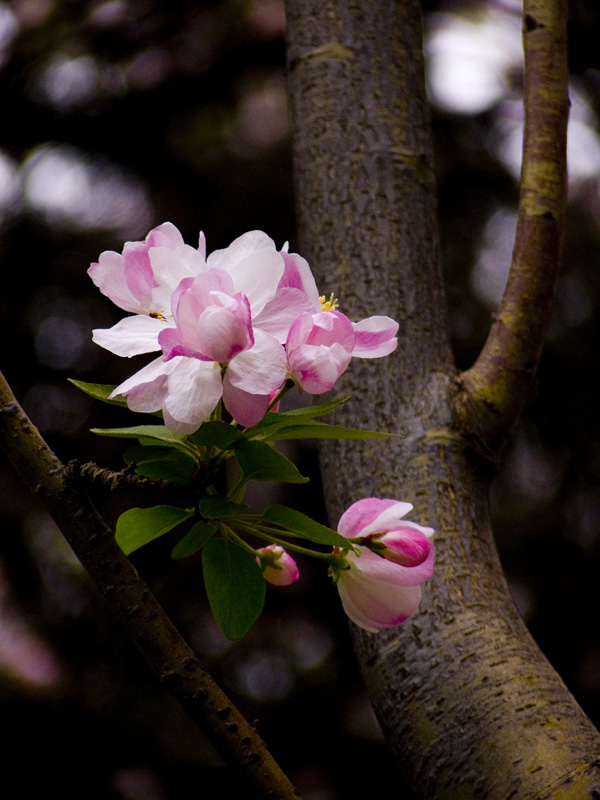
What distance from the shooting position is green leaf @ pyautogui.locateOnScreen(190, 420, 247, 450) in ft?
1.26

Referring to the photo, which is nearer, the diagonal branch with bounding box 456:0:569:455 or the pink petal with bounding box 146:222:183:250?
the pink petal with bounding box 146:222:183:250

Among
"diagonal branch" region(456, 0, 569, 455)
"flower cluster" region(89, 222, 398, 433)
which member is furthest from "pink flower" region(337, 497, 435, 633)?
"diagonal branch" region(456, 0, 569, 455)

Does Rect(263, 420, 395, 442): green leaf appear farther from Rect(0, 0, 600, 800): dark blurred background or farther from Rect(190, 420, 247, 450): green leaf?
Rect(0, 0, 600, 800): dark blurred background

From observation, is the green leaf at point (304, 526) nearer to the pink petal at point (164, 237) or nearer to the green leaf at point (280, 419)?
the green leaf at point (280, 419)

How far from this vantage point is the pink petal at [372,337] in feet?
1.40

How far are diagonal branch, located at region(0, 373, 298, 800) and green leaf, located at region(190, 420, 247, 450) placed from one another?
0.09m

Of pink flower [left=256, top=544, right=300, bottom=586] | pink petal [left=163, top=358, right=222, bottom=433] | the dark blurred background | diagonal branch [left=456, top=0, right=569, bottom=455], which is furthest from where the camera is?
the dark blurred background

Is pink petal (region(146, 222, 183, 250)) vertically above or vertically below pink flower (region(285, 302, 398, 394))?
above

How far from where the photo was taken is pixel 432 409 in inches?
27.4

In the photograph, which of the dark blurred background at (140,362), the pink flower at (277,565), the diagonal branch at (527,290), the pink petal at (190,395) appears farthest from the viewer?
the dark blurred background at (140,362)

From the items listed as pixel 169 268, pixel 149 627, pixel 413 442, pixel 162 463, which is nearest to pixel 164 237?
pixel 169 268

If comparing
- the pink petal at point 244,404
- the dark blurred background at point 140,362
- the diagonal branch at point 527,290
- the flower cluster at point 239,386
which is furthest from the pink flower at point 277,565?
the dark blurred background at point 140,362

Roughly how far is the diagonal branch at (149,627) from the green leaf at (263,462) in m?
0.10

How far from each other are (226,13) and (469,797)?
1769 mm
